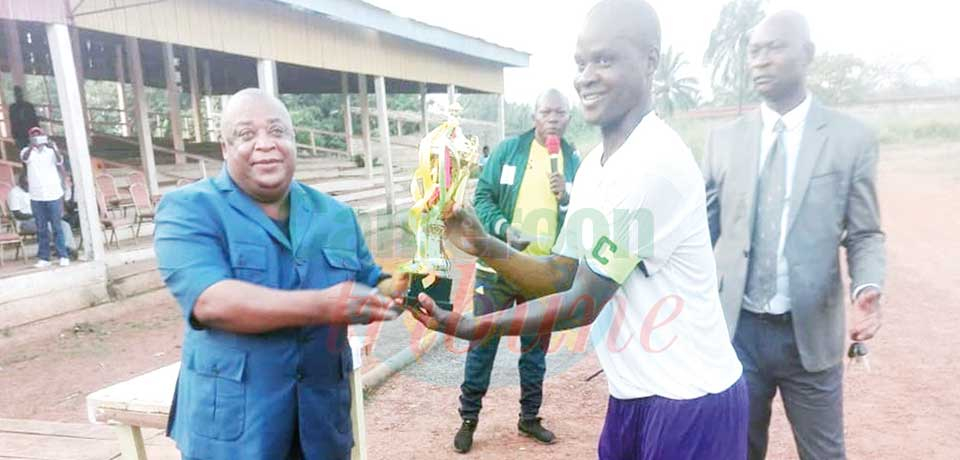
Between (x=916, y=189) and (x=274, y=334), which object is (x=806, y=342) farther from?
(x=916, y=189)

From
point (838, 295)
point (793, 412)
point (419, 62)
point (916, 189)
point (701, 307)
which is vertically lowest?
point (916, 189)

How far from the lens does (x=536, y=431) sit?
12.3 feet

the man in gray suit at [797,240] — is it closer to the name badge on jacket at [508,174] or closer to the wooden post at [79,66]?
the name badge on jacket at [508,174]

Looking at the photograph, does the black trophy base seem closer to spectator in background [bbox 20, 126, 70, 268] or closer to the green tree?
spectator in background [bbox 20, 126, 70, 268]

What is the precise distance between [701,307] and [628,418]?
0.35m

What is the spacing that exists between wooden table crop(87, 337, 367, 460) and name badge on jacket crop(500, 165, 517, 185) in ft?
4.80

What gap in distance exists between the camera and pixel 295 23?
10891 millimetres

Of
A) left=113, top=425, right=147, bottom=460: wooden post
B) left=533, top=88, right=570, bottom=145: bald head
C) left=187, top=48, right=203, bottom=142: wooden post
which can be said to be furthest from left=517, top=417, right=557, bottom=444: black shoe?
left=187, top=48, right=203, bottom=142: wooden post

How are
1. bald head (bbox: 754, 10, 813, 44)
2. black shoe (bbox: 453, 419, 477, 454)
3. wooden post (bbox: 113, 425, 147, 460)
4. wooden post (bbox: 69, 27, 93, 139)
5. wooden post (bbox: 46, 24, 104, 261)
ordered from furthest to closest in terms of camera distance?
wooden post (bbox: 69, 27, 93, 139) → wooden post (bbox: 46, 24, 104, 261) → black shoe (bbox: 453, 419, 477, 454) → wooden post (bbox: 113, 425, 147, 460) → bald head (bbox: 754, 10, 813, 44)

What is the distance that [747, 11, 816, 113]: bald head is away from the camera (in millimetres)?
2316

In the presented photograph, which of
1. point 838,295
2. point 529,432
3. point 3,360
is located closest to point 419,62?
point 3,360

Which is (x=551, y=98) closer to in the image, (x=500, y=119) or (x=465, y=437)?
(x=465, y=437)

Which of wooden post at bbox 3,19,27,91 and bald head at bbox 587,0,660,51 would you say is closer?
bald head at bbox 587,0,660,51

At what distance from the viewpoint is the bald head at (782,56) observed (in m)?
2.32
